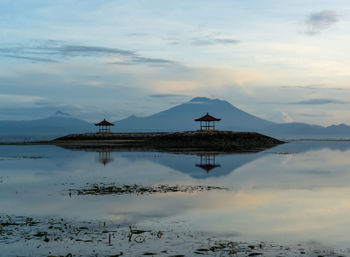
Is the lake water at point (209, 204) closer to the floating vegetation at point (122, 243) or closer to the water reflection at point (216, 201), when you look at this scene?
the water reflection at point (216, 201)

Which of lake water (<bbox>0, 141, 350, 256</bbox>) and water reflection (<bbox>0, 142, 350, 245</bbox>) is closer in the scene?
lake water (<bbox>0, 141, 350, 256</bbox>)

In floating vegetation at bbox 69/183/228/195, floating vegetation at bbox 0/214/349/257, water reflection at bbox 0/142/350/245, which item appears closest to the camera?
floating vegetation at bbox 0/214/349/257

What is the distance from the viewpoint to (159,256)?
1245 centimetres

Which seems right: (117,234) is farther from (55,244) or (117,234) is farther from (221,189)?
(221,189)

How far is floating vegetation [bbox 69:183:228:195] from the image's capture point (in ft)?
82.0

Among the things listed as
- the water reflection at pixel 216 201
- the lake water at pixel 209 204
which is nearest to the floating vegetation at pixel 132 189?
the lake water at pixel 209 204

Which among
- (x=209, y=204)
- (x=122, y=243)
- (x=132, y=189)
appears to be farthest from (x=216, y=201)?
(x=122, y=243)

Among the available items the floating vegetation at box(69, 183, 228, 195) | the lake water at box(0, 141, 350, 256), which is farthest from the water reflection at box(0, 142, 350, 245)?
the floating vegetation at box(69, 183, 228, 195)

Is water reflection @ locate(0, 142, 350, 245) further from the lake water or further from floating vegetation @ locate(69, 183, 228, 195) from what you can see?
floating vegetation @ locate(69, 183, 228, 195)

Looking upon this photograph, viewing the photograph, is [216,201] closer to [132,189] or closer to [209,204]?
[209,204]

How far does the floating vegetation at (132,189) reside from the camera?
24984 millimetres

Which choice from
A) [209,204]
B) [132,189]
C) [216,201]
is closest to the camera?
[209,204]

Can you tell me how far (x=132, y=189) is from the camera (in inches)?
1029

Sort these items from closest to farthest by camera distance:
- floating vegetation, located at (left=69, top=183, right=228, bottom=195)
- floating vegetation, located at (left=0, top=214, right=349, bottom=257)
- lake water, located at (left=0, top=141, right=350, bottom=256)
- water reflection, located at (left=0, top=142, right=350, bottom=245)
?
floating vegetation, located at (left=0, top=214, right=349, bottom=257)
lake water, located at (left=0, top=141, right=350, bottom=256)
water reflection, located at (left=0, top=142, right=350, bottom=245)
floating vegetation, located at (left=69, top=183, right=228, bottom=195)
